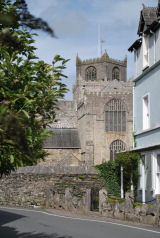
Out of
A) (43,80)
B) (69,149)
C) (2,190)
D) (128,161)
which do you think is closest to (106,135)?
(69,149)

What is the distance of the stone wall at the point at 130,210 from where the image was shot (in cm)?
1287

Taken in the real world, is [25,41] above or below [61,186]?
above

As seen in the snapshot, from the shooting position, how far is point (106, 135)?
5866 cm

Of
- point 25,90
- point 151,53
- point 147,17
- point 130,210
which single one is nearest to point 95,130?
point 147,17

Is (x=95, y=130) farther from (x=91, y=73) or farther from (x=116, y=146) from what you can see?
(x=91, y=73)

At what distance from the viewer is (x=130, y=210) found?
14.3 meters

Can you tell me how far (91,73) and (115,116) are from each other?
37.4 meters

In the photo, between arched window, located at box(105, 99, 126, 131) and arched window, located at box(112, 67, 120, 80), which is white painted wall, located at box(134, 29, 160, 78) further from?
arched window, located at box(112, 67, 120, 80)

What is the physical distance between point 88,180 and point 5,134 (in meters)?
18.4

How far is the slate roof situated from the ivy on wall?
1368 inches

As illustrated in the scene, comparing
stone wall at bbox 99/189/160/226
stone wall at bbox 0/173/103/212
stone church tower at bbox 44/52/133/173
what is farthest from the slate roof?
stone wall at bbox 99/189/160/226

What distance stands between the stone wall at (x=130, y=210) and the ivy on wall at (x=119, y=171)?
2964mm

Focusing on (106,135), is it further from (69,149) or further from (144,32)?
(144,32)

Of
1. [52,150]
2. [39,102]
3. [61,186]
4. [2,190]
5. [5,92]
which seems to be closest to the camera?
[5,92]
